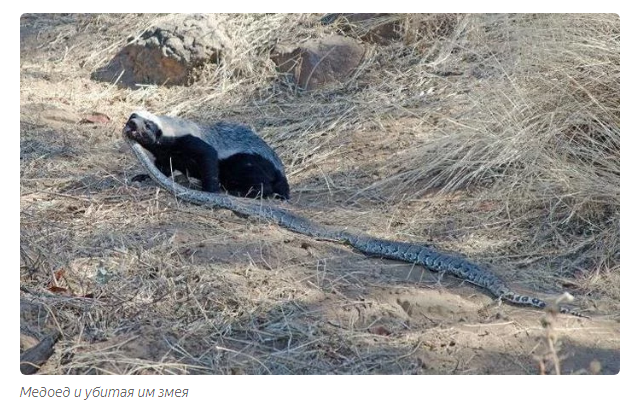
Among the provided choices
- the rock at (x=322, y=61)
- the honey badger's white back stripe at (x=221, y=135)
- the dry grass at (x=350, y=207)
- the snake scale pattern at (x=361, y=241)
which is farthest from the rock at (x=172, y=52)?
the snake scale pattern at (x=361, y=241)

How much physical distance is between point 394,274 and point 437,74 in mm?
3715

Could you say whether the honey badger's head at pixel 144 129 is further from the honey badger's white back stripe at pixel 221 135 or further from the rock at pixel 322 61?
the rock at pixel 322 61

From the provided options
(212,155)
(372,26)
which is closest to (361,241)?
(212,155)

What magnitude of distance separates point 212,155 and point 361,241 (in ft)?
5.79

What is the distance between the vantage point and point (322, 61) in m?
8.88

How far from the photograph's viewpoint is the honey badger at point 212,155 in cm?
675

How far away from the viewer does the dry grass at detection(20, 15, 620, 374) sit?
441cm

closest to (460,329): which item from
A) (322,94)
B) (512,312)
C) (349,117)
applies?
(512,312)

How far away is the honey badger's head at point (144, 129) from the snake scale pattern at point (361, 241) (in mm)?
68

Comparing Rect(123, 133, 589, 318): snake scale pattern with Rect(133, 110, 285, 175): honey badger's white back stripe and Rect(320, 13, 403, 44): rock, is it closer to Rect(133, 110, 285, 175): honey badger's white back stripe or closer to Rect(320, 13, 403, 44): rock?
Rect(133, 110, 285, 175): honey badger's white back stripe

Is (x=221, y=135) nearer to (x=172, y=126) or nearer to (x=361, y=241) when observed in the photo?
(x=172, y=126)

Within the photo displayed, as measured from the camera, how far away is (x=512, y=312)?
4.75m

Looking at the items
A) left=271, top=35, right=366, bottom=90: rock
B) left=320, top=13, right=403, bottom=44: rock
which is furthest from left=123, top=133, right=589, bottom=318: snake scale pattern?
left=320, top=13, right=403, bottom=44: rock

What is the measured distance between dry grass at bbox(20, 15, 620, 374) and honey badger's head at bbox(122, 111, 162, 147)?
34cm
